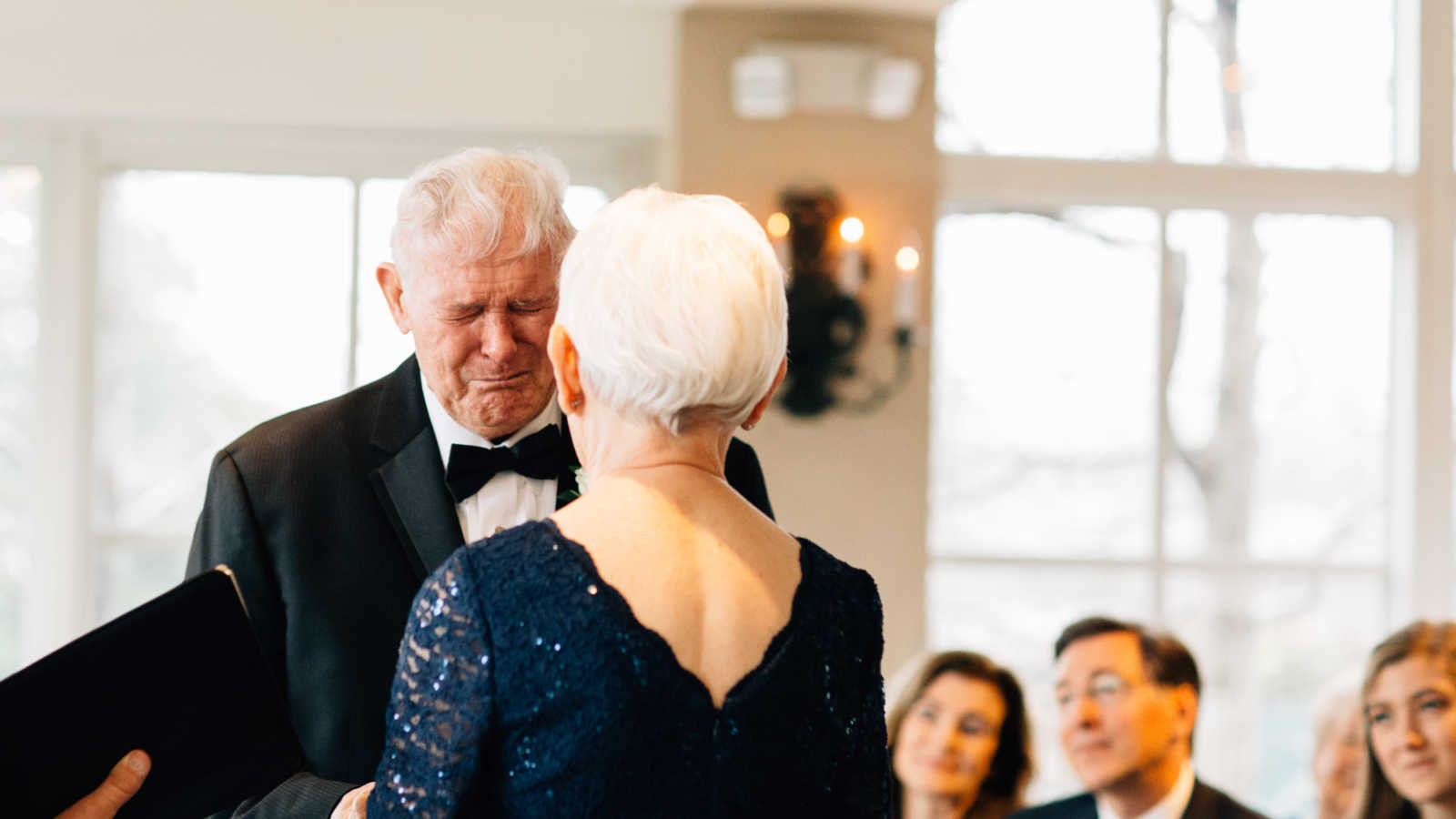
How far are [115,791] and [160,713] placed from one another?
81 millimetres

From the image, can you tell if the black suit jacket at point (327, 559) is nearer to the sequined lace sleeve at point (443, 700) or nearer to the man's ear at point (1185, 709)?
the sequined lace sleeve at point (443, 700)

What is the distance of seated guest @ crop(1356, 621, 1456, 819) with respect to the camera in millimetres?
3102

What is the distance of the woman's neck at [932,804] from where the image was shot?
3.15 metres

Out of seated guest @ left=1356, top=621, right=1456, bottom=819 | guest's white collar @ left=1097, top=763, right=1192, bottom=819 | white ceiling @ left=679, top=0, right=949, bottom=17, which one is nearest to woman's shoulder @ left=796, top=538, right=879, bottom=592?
guest's white collar @ left=1097, top=763, right=1192, bottom=819

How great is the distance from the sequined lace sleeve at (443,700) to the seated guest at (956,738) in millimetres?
2205

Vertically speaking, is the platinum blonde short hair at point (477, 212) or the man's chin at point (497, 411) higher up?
the platinum blonde short hair at point (477, 212)

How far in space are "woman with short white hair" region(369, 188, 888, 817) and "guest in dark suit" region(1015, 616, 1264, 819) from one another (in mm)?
2165

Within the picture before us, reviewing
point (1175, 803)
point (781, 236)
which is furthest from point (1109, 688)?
point (781, 236)

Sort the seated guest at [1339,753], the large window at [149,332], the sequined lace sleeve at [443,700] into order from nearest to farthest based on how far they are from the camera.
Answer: the sequined lace sleeve at [443,700] → the seated guest at [1339,753] → the large window at [149,332]

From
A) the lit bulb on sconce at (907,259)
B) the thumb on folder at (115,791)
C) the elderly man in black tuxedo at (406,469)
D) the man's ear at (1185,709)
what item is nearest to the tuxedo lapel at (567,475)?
the elderly man in black tuxedo at (406,469)

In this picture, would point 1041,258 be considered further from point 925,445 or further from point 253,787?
point 253,787

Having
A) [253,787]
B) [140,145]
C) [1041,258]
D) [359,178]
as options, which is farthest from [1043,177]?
[253,787]

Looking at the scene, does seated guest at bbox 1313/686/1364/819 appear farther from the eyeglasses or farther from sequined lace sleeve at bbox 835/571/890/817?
sequined lace sleeve at bbox 835/571/890/817

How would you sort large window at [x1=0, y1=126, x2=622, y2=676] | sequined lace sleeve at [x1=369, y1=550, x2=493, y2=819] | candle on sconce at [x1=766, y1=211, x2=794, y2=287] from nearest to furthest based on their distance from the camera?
1. sequined lace sleeve at [x1=369, y1=550, x2=493, y2=819]
2. candle on sconce at [x1=766, y1=211, x2=794, y2=287]
3. large window at [x1=0, y1=126, x2=622, y2=676]
